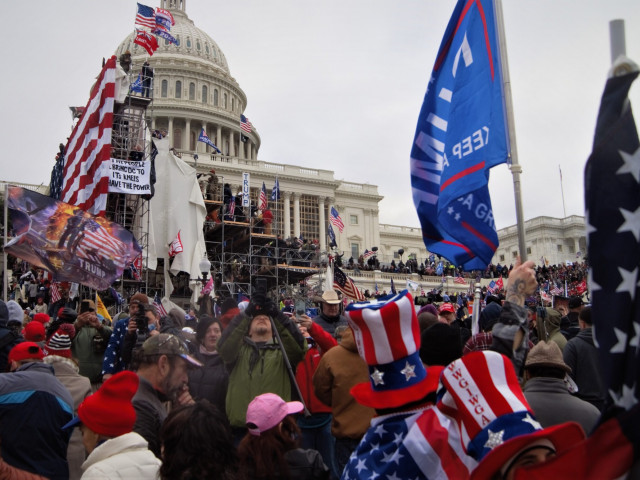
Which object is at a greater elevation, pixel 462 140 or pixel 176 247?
pixel 176 247

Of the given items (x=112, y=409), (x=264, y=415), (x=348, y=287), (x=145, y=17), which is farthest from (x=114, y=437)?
(x=145, y=17)

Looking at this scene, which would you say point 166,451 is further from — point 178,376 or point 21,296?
point 21,296

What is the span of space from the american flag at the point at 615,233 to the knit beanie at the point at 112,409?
221cm

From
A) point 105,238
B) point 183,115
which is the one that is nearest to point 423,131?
point 105,238

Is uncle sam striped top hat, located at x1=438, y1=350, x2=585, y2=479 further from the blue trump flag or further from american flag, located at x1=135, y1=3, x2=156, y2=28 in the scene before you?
american flag, located at x1=135, y1=3, x2=156, y2=28

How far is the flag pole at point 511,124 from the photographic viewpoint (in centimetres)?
Answer: 396

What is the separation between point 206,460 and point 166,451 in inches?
8.0

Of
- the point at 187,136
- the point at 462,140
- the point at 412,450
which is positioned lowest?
the point at 412,450

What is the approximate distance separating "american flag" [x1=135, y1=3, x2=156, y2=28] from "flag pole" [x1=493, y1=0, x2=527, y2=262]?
940 inches

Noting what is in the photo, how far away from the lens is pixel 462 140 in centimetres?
457

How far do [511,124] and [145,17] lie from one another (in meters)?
24.7

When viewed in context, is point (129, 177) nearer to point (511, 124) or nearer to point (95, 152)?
point (95, 152)

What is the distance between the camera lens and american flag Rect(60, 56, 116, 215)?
16.6 meters

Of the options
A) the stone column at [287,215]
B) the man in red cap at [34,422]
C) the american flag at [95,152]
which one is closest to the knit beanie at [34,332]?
the man in red cap at [34,422]
